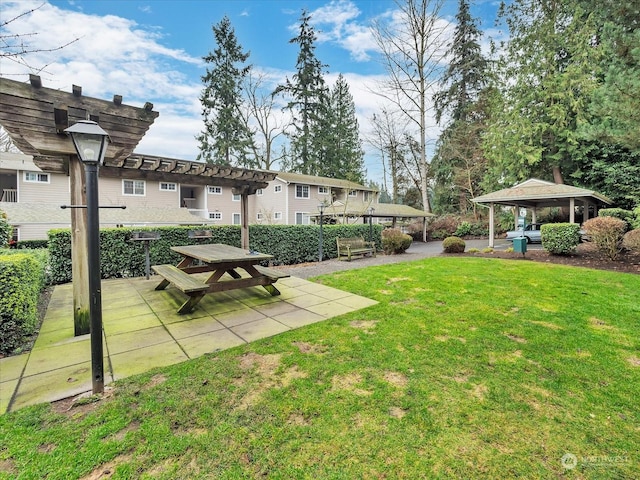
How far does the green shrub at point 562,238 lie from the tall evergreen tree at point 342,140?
744 inches

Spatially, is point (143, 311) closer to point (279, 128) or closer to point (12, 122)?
point (12, 122)

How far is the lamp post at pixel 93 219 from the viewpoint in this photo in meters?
2.30

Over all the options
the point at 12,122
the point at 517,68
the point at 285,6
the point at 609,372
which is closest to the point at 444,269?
the point at 609,372

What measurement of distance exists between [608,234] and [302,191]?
1781 centimetres

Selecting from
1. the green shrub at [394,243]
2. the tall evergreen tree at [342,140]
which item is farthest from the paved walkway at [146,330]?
the tall evergreen tree at [342,140]

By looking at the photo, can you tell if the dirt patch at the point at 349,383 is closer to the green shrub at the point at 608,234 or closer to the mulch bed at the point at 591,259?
the mulch bed at the point at 591,259

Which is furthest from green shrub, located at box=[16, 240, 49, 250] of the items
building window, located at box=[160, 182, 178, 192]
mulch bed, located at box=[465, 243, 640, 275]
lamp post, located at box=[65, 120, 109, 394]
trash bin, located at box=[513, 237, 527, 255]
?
trash bin, located at box=[513, 237, 527, 255]

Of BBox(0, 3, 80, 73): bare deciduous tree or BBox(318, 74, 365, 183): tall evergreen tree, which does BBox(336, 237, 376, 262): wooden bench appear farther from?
BBox(318, 74, 365, 183): tall evergreen tree

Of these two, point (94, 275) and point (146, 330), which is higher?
point (94, 275)

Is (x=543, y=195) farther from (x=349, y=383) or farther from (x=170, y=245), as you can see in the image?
(x=170, y=245)

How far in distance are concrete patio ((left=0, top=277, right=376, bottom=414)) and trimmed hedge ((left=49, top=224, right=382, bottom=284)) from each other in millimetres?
1003

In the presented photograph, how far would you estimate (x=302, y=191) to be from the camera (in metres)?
22.6

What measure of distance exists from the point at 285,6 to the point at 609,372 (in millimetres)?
15602

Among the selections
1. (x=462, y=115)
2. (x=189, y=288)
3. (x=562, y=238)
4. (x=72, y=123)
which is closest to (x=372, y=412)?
(x=189, y=288)
